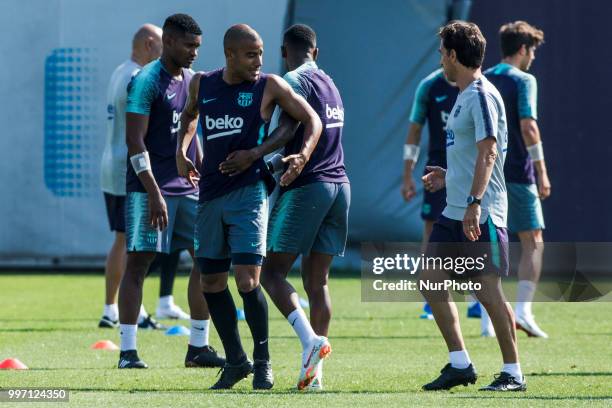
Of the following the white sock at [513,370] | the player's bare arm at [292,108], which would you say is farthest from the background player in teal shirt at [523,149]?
the player's bare arm at [292,108]

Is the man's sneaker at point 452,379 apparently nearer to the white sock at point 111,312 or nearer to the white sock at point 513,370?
the white sock at point 513,370

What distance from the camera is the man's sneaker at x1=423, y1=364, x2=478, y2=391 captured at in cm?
706

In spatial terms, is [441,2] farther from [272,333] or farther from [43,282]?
[272,333]

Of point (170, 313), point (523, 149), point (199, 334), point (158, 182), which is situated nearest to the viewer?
point (199, 334)

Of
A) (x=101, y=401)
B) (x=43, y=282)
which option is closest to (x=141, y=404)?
(x=101, y=401)

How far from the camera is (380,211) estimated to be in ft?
54.0

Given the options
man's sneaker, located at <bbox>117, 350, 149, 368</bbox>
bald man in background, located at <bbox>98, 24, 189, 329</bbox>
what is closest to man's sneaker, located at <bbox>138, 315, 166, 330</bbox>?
bald man in background, located at <bbox>98, 24, 189, 329</bbox>

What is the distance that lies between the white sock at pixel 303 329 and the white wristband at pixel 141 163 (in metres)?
1.57

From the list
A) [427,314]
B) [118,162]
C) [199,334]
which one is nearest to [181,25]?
[199,334]

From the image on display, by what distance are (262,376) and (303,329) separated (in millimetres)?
336

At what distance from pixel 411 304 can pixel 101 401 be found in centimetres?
692

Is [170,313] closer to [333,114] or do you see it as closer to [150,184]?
[150,184]

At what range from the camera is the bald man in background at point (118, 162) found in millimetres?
10523

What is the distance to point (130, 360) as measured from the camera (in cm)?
823
